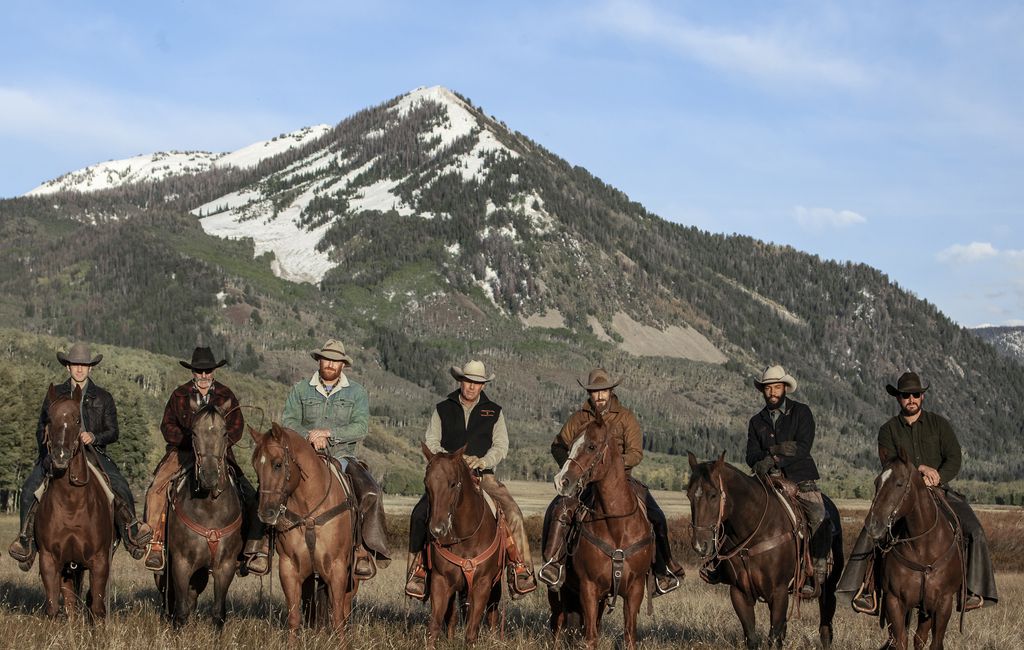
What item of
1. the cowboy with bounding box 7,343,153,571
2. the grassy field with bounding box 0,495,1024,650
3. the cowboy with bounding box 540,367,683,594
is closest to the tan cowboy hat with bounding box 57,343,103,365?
the cowboy with bounding box 7,343,153,571

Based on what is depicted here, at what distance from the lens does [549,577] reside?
46.9 ft

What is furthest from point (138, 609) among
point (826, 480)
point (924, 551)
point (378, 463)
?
point (826, 480)

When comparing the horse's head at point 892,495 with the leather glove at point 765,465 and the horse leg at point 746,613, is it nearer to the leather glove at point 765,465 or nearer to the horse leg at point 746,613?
the horse leg at point 746,613

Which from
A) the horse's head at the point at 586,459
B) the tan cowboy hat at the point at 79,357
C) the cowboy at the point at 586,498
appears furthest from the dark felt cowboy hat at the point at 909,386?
the tan cowboy hat at the point at 79,357

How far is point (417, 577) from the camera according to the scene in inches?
582

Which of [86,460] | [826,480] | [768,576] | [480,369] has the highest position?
[480,369]

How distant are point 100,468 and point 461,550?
4833 mm

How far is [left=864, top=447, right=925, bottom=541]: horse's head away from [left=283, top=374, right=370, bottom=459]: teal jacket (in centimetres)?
643

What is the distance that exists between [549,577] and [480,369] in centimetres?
285

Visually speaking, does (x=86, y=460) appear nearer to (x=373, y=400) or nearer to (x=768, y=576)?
(x=768, y=576)

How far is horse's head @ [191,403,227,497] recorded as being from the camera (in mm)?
13688

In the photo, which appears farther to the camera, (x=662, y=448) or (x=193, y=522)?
(x=662, y=448)

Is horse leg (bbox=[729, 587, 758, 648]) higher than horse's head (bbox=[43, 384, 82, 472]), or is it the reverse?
horse's head (bbox=[43, 384, 82, 472])

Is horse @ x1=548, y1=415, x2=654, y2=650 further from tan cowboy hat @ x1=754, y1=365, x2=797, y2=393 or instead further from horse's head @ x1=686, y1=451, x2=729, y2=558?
tan cowboy hat @ x1=754, y1=365, x2=797, y2=393
